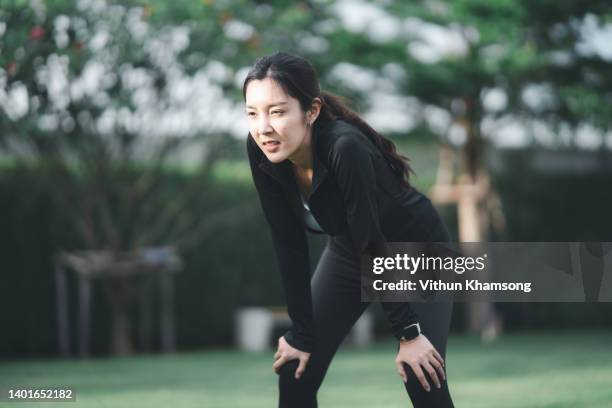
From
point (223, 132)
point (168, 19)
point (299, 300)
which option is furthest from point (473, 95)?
point (299, 300)

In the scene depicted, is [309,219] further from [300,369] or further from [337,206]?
[300,369]

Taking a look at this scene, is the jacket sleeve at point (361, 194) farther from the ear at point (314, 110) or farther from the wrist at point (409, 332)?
the ear at point (314, 110)

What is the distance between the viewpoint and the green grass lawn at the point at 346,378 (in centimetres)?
674

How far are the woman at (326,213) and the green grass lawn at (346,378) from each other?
124 inches

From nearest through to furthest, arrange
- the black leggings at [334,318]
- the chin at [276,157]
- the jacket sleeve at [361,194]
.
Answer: the jacket sleeve at [361,194], the chin at [276,157], the black leggings at [334,318]

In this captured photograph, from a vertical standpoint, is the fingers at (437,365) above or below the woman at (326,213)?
below

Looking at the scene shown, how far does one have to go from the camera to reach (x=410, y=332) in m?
3.14

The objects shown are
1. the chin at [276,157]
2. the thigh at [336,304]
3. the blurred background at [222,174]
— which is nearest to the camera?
the chin at [276,157]

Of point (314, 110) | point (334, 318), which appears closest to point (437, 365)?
point (334, 318)

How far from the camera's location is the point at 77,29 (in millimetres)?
10250

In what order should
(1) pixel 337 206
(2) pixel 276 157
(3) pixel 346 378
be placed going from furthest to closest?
1. (3) pixel 346 378
2. (1) pixel 337 206
3. (2) pixel 276 157

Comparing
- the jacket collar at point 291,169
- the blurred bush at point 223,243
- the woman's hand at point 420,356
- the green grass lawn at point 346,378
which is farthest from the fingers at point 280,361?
the blurred bush at point 223,243

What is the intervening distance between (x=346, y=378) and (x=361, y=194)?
19.2 ft

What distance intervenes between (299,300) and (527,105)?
12441mm
